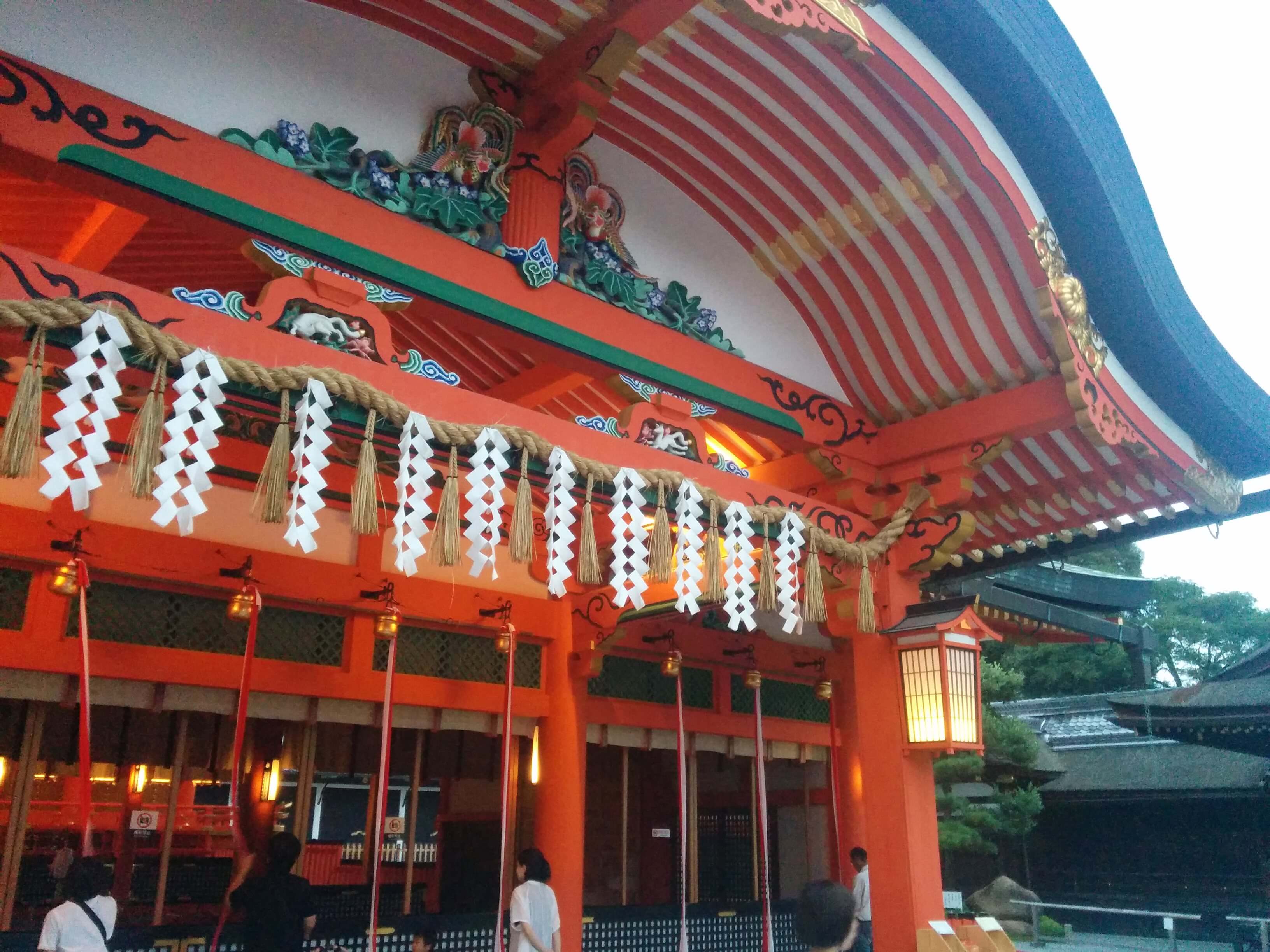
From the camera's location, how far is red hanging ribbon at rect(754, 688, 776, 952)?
20.8 ft

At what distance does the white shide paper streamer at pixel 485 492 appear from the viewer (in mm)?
3400

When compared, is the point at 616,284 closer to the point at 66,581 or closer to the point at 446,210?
the point at 446,210

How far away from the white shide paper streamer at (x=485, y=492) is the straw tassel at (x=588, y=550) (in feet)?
1.17

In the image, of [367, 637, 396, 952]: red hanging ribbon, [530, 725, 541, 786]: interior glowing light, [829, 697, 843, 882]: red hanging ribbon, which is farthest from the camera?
[829, 697, 843, 882]: red hanging ribbon

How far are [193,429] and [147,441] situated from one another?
21 cm

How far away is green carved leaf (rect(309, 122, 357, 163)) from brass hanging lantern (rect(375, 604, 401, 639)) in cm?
287

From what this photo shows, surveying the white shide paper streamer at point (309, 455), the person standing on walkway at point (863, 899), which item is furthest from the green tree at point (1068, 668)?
the white shide paper streamer at point (309, 455)

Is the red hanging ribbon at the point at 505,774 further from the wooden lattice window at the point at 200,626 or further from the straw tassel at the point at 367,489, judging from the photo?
the straw tassel at the point at 367,489

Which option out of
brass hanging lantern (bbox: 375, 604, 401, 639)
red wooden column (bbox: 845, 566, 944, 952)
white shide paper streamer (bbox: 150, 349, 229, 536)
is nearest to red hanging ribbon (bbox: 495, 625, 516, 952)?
brass hanging lantern (bbox: 375, 604, 401, 639)

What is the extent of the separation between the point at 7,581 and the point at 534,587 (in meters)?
3.19

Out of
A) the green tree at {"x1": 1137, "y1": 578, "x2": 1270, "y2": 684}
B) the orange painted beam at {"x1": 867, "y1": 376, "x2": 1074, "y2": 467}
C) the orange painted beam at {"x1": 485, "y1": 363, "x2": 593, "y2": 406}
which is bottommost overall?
the orange painted beam at {"x1": 867, "y1": 376, "x2": 1074, "y2": 467}

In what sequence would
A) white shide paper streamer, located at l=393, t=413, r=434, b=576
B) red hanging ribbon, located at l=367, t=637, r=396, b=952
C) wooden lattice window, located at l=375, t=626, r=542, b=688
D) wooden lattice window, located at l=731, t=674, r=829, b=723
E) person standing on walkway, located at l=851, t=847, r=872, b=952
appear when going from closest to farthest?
1. white shide paper streamer, located at l=393, t=413, r=434, b=576
2. red hanging ribbon, located at l=367, t=637, r=396, b=952
3. person standing on walkway, located at l=851, t=847, r=872, b=952
4. wooden lattice window, located at l=375, t=626, r=542, b=688
5. wooden lattice window, located at l=731, t=674, r=829, b=723

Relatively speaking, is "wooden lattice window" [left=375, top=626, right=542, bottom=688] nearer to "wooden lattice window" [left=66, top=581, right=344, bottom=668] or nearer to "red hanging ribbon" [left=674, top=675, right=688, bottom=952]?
"wooden lattice window" [left=66, top=581, right=344, bottom=668]

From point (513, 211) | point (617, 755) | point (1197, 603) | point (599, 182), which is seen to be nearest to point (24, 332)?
point (513, 211)
